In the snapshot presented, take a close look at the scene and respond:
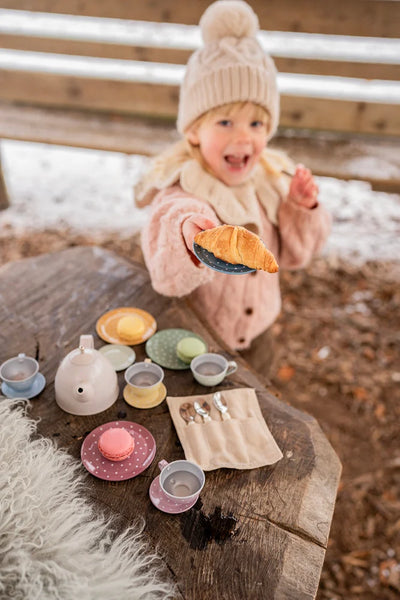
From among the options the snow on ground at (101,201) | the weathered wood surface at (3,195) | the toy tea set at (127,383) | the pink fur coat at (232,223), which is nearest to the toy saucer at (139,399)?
the toy tea set at (127,383)

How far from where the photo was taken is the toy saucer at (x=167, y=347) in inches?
57.9

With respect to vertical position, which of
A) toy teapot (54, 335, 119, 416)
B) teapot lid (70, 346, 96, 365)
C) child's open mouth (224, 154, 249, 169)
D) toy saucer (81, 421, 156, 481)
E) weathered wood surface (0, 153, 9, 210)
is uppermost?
child's open mouth (224, 154, 249, 169)

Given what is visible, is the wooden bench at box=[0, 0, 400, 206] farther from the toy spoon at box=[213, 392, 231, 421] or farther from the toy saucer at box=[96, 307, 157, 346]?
the toy spoon at box=[213, 392, 231, 421]

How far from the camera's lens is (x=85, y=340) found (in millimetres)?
1315

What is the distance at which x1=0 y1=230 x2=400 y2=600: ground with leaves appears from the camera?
6.64ft

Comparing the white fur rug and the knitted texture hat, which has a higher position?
the knitted texture hat

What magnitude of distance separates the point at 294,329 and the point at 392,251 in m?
1.11

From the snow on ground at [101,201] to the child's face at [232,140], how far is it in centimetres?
204

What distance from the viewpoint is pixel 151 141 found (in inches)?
126

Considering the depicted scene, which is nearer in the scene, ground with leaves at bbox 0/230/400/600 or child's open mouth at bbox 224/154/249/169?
child's open mouth at bbox 224/154/249/169

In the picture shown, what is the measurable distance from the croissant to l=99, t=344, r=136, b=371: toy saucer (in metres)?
0.46

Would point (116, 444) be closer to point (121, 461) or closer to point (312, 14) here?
point (121, 461)

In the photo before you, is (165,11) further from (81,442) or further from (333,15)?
(81,442)

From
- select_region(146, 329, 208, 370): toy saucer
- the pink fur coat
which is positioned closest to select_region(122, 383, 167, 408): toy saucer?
select_region(146, 329, 208, 370): toy saucer
